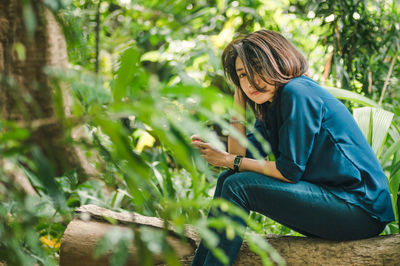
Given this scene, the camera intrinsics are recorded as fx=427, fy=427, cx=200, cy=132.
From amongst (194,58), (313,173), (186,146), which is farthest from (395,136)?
(186,146)

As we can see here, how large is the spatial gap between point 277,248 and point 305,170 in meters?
0.35

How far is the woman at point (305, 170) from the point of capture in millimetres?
1494

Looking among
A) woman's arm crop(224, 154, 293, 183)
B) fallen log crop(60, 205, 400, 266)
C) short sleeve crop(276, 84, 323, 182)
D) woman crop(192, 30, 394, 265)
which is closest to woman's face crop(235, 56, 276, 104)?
woman crop(192, 30, 394, 265)

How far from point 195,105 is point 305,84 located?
107 cm

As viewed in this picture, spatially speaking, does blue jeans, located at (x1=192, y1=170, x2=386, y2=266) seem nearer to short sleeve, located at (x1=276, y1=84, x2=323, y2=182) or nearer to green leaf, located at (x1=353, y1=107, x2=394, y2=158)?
short sleeve, located at (x1=276, y1=84, x2=323, y2=182)

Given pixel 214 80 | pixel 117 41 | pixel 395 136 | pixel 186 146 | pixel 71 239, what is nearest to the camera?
pixel 186 146

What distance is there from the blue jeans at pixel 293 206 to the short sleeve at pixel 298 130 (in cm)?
7

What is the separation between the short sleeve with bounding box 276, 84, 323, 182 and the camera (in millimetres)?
1472

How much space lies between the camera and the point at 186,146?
536mm

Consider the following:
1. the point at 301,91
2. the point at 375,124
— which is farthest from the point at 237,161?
the point at 375,124

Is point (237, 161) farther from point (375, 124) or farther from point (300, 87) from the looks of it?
point (375, 124)

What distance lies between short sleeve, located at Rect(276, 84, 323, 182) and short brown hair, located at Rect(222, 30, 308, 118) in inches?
4.5

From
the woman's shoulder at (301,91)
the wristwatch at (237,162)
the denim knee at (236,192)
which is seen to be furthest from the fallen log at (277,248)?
the woman's shoulder at (301,91)

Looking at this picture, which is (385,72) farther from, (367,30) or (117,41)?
(117,41)
